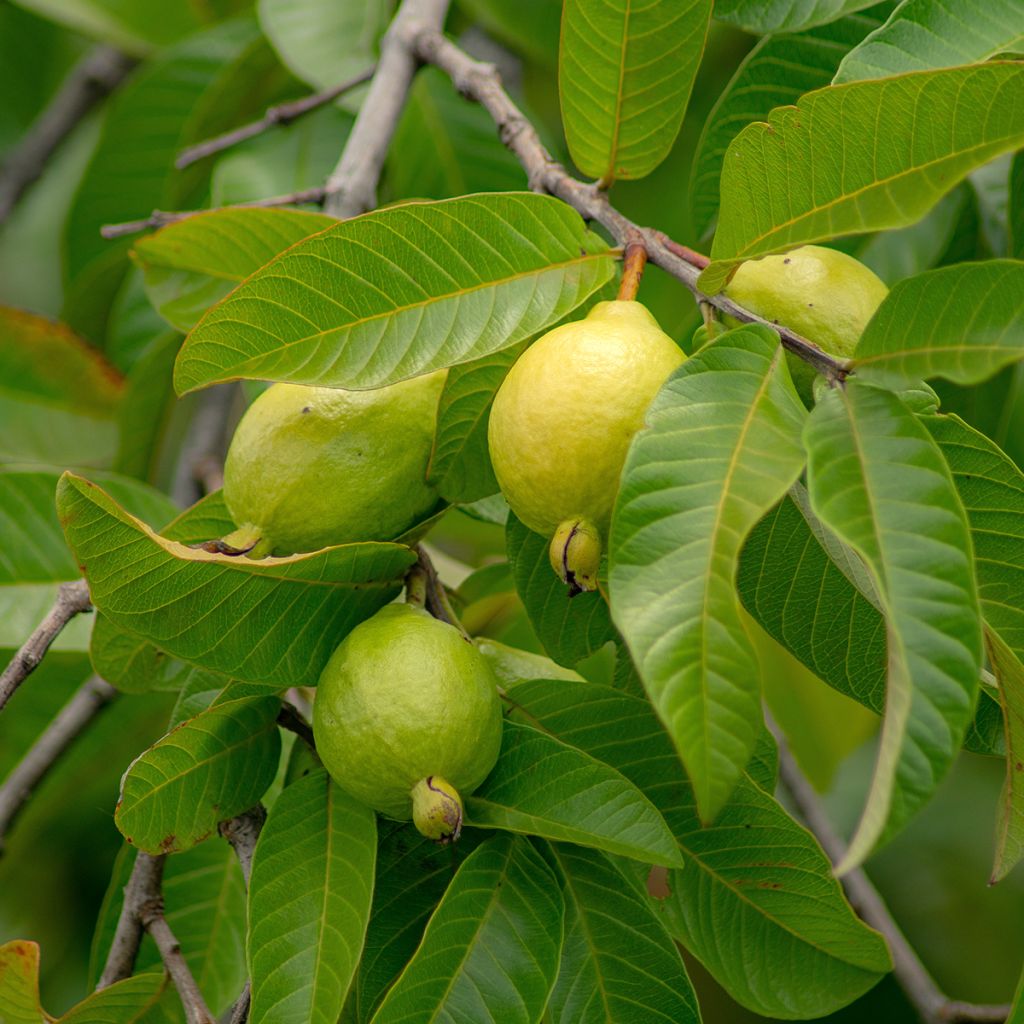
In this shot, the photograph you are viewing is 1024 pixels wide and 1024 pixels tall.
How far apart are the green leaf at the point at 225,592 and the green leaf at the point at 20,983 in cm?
27

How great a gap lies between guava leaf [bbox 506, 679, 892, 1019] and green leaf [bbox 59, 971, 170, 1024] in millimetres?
373

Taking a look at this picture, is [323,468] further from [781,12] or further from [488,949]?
[781,12]

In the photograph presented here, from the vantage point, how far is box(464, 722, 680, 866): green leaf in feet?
2.52

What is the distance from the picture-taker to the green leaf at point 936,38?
36.5 inches

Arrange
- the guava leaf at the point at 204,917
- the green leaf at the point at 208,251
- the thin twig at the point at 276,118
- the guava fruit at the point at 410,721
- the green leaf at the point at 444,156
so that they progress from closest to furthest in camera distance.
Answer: the guava fruit at the point at 410,721 < the green leaf at the point at 208,251 < the guava leaf at the point at 204,917 < the thin twig at the point at 276,118 < the green leaf at the point at 444,156

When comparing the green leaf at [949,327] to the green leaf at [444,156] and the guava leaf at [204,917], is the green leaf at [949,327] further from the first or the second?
the green leaf at [444,156]

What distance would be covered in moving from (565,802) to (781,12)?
77 cm

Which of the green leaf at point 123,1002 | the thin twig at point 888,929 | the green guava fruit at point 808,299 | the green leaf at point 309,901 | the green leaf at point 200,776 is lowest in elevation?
the thin twig at point 888,929

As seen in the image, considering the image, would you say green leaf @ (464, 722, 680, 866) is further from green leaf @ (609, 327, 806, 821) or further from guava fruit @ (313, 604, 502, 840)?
green leaf @ (609, 327, 806, 821)

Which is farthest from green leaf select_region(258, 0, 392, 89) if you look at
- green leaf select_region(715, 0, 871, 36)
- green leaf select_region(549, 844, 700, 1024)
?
green leaf select_region(549, 844, 700, 1024)

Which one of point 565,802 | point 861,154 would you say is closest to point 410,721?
point 565,802

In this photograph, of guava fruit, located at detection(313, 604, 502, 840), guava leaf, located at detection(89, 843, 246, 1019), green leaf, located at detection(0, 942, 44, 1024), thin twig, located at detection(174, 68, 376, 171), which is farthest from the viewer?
thin twig, located at detection(174, 68, 376, 171)

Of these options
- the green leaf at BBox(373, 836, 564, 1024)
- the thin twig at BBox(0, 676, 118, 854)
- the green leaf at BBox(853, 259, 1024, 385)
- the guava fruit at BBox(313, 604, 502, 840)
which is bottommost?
the thin twig at BBox(0, 676, 118, 854)

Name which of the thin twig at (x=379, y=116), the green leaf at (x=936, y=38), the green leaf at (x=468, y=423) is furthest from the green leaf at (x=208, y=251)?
the green leaf at (x=936, y=38)
